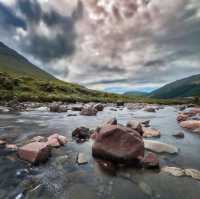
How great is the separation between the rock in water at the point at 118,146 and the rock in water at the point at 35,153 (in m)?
1.89

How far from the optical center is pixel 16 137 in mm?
9930

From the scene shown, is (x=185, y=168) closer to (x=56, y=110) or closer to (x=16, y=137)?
(x=16, y=137)

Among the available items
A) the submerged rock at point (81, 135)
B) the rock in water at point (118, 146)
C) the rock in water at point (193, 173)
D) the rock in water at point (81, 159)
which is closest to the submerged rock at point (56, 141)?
the submerged rock at point (81, 135)

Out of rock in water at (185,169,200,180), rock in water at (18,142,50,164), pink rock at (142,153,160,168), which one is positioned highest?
rock in water at (18,142,50,164)

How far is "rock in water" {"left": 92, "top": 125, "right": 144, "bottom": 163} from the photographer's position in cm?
644

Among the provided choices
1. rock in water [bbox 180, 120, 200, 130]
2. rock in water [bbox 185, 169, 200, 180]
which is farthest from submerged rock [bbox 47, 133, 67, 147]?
rock in water [bbox 180, 120, 200, 130]

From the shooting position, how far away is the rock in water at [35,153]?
6357 mm

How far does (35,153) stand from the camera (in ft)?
21.0

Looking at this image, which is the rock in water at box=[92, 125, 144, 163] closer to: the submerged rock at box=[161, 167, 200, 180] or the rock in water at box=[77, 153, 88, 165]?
the rock in water at box=[77, 153, 88, 165]

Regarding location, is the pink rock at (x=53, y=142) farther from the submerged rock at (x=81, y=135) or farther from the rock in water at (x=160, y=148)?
the rock in water at (x=160, y=148)

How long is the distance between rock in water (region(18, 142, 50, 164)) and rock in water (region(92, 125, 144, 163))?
6.20 ft

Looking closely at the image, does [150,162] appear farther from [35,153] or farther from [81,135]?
[81,135]

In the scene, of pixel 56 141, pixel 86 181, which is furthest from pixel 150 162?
pixel 56 141

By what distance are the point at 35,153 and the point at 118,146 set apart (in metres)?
3.00
